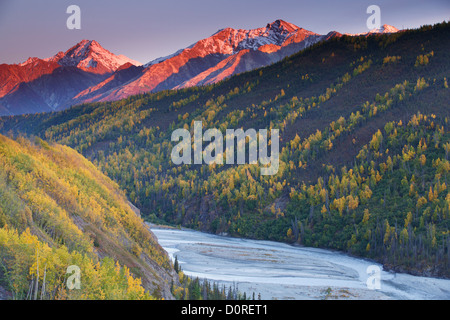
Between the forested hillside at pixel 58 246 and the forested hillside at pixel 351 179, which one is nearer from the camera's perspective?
the forested hillside at pixel 58 246

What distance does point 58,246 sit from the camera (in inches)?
1133

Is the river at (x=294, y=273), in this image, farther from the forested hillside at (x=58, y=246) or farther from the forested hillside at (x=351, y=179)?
the forested hillside at (x=58, y=246)

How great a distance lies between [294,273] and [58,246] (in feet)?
160

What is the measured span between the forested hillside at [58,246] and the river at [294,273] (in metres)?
17.0

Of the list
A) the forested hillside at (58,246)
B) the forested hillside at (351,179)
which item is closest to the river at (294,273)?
the forested hillside at (351,179)

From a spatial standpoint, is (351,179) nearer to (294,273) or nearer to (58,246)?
(294,273)

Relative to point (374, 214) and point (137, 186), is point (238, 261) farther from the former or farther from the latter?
point (137, 186)

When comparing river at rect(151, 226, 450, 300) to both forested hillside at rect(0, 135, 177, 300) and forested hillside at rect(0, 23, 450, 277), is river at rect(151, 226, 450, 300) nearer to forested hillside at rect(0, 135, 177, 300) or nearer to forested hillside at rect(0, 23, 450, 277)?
forested hillside at rect(0, 23, 450, 277)

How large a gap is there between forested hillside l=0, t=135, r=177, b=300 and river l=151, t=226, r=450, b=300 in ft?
55.7

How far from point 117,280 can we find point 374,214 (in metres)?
77.0

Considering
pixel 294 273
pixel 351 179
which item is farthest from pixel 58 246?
pixel 351 179

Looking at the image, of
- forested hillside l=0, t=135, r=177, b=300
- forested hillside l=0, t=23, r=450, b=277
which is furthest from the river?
forested hillside l=0, t=135, r=177, b=300

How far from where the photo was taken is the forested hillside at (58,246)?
78.0 feet
